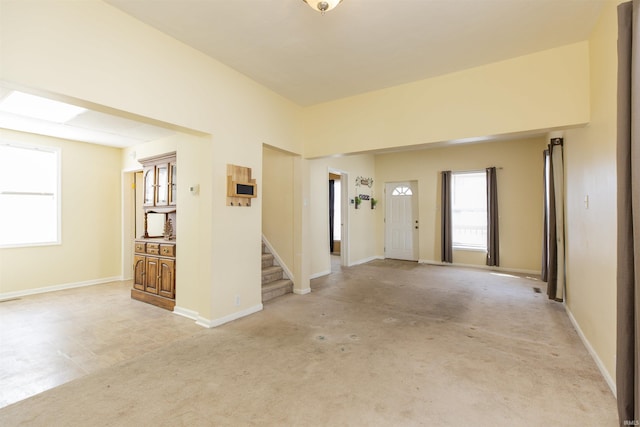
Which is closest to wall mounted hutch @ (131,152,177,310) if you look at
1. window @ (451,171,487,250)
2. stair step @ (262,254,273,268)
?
stair step @ (262,254,273,268)

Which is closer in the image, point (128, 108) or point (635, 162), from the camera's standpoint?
point (635, 162)

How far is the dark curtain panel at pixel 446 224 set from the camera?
7148mm

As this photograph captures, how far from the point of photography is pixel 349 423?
1.83m

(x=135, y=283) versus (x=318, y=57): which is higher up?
(x=318, y=57)

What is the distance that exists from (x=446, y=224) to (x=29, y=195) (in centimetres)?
832

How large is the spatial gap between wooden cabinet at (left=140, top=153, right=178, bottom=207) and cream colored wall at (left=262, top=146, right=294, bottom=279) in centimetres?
159

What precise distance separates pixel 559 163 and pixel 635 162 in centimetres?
330

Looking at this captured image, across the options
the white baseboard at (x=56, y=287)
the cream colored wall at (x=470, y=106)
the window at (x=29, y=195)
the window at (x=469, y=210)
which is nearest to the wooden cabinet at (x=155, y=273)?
the white baseboard at (x=56, y=287)

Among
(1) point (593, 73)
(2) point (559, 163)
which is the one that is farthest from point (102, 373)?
(2) point (559, 163)

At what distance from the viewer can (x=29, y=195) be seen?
191 inches

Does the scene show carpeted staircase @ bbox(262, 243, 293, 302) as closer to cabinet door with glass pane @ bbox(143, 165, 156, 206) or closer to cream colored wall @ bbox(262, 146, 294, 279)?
cream colored wall @ bbox(262, 146, 294, 279)

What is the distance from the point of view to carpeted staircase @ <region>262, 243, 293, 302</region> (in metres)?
4.48

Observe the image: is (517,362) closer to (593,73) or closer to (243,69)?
(593,73)

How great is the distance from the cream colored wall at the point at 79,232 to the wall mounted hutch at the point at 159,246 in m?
1.48
